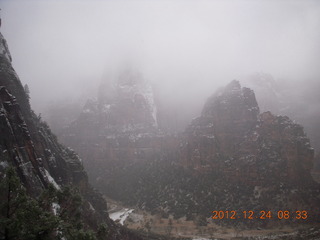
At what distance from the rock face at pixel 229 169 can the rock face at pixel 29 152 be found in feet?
119

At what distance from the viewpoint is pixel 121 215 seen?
326 feet

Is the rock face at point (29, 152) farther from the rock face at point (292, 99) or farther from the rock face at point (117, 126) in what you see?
the rock face at point (292, 99)

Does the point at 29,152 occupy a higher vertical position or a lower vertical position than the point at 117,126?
lower

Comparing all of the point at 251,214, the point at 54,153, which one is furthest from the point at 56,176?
the point at 251,214

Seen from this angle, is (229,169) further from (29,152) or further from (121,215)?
(29,152)

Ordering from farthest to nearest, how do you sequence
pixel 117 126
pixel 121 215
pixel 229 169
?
pixel 117 126 → pixel 121 215 → pixel 229 169

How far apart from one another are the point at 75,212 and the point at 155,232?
2185 inches

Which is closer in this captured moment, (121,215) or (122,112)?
(121,215)
